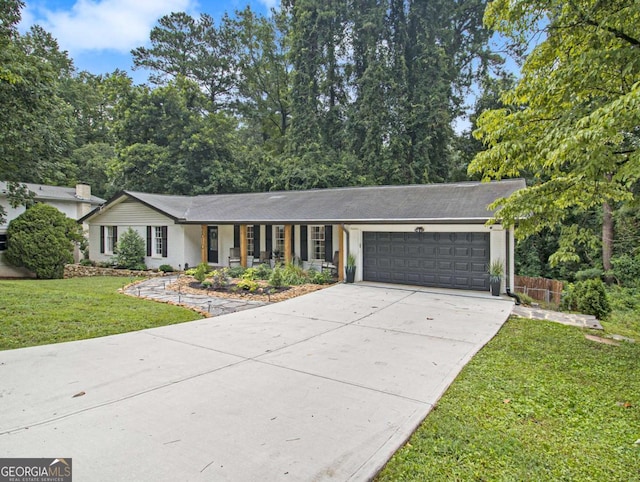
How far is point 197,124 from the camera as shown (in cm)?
2623

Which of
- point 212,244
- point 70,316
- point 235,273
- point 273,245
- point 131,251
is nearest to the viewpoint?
point 70,316

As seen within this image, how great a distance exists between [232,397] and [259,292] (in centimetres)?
725

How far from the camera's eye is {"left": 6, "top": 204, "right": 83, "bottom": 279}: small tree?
15391 millimetres

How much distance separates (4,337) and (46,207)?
40.7 feet

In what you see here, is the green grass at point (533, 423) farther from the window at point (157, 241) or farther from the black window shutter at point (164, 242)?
the window at point (157, 241)

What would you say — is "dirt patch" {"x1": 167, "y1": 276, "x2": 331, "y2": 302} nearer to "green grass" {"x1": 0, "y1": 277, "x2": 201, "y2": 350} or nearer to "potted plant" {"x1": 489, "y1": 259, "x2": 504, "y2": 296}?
"green grass" {"x1": 0, "y1": 277, "x2": 201, "y2": 350}

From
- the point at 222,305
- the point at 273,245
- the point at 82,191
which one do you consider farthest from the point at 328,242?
the point at 82,191

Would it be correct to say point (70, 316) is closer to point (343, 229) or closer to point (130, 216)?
point (343, 229)

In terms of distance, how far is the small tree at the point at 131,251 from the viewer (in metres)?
17.0

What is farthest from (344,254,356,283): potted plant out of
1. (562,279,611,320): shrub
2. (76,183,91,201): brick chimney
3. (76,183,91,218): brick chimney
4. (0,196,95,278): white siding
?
(76,183,91,201): brick chimney

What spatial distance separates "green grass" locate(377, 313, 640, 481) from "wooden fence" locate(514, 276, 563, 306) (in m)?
7.03

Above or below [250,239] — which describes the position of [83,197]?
above

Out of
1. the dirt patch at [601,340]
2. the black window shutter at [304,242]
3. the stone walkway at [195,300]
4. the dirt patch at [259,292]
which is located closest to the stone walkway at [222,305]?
the stone walkway at [195,300]

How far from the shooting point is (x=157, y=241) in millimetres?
17281
